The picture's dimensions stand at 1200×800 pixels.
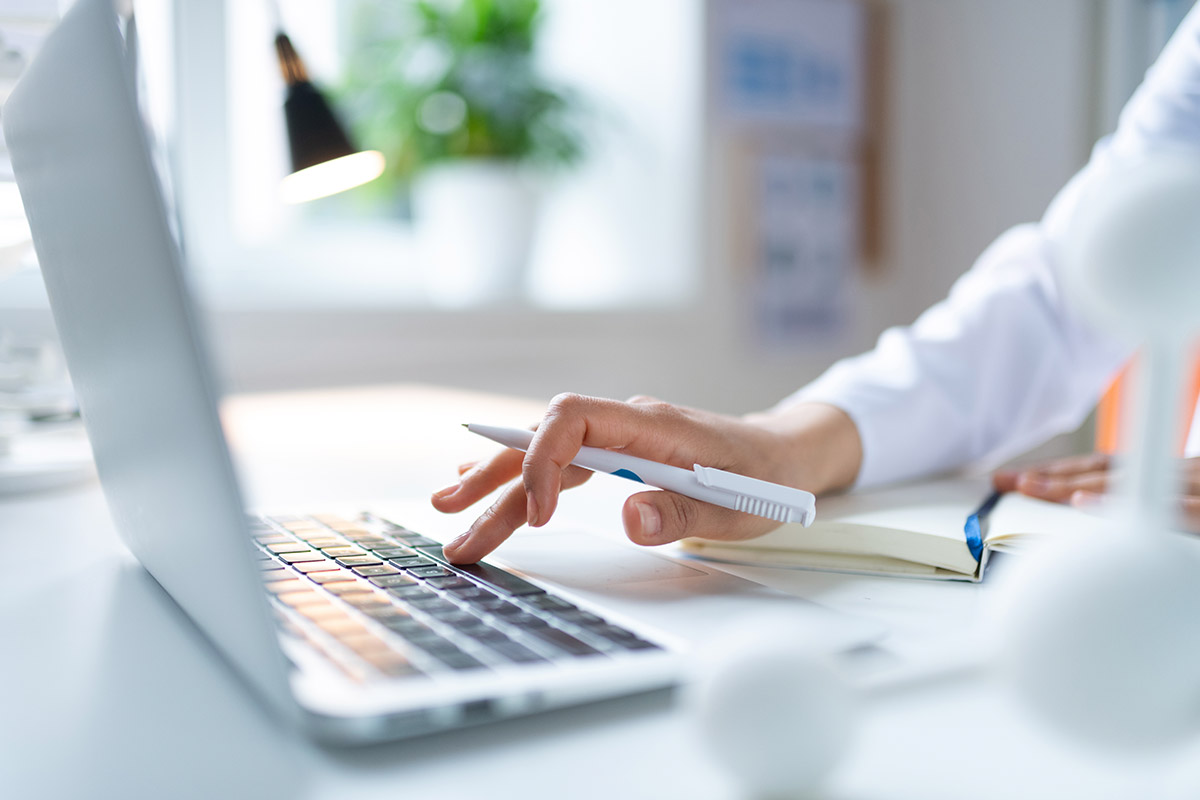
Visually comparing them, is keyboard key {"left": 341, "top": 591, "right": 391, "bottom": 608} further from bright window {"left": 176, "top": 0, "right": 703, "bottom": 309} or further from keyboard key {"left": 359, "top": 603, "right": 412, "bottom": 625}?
bright window {"left": 176, "top": 0, "right": 703, "bottom": 309}

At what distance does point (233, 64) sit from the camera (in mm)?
2033

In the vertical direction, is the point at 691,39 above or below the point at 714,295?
above

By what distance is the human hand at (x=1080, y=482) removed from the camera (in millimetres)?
620

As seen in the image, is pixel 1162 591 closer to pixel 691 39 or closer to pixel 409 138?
pixel 409 138

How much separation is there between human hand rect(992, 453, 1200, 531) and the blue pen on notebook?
43 millimetres

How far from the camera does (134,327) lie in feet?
1.18

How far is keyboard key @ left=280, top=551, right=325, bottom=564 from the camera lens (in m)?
0.48

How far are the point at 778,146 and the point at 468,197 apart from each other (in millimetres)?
896

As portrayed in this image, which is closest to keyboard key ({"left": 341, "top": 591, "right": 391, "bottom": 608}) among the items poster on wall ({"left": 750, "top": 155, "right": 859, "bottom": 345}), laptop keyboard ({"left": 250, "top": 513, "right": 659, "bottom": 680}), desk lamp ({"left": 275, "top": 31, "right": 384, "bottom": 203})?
laptop keyboard ({"left": 250, "top": 513, "right": 659, "bottom": 680})

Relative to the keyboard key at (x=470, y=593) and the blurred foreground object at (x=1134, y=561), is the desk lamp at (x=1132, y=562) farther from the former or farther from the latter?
the keyboard key at (x=470, y=593)

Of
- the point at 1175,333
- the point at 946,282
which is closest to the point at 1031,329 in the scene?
the point at 1175,333

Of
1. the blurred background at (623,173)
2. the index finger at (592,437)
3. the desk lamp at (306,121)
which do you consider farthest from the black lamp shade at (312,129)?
the index finger at (592,437)

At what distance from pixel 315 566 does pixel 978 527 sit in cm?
34

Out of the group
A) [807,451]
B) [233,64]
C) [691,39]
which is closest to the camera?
[807,451]
